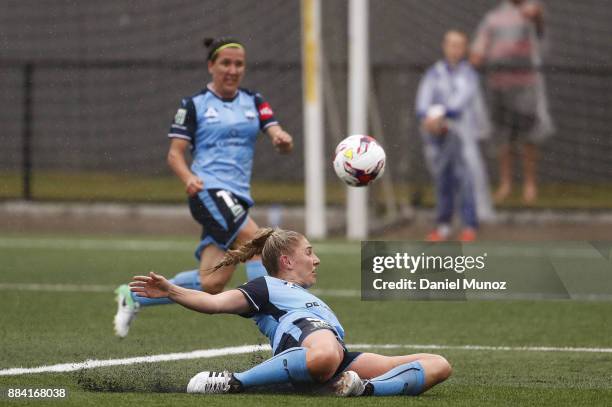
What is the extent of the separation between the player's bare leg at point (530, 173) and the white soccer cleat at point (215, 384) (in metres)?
11.6

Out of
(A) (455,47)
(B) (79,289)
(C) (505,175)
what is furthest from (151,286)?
(C) (505,175)

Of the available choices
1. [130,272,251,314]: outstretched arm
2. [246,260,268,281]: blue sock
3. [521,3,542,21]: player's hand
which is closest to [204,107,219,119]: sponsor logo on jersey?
[246,260,268,281]: blue sock

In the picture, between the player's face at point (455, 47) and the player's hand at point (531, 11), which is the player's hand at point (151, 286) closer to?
the player's face at point (455, 47)

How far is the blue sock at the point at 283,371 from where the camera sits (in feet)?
19.4

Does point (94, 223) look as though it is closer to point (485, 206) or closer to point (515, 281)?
point (485, 206)

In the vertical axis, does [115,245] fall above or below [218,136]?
below

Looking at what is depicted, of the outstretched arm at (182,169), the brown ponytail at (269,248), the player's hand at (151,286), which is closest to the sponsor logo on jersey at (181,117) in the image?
the outstretched arm at (182,169)

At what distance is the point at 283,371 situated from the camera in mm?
5914

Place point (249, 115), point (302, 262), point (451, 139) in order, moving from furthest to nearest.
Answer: point (451, 139) < point (249, 115) < point (302, 262)

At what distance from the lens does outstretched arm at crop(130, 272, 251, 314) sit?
582 cm

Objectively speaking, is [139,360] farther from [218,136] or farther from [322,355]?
[218,136]

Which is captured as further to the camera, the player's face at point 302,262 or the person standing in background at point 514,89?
the person standing in background at point 514,89

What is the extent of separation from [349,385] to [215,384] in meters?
0.63

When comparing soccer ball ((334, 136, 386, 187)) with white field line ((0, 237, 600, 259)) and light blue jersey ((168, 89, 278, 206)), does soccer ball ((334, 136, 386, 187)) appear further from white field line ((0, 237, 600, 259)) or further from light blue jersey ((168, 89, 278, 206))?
white field line ((0, 237, 600, 259))
